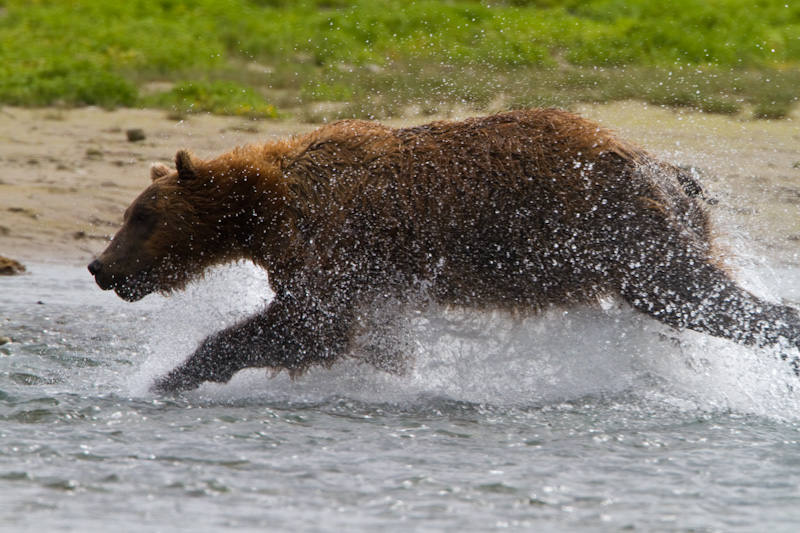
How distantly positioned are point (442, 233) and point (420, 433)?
1135mm

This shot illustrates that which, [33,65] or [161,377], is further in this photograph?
[33,65]

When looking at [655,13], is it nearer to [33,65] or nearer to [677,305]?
[33,65]

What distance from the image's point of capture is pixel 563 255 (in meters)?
5.35

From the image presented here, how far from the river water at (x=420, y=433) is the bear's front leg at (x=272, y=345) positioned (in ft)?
0.52

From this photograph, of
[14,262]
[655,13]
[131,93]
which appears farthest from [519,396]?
[655,13]

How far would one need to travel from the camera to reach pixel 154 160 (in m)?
11.5

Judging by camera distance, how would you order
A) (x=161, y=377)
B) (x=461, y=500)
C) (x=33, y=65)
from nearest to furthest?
(x=461, y=500) → (x=161, y=377) → (x=33, y=65)

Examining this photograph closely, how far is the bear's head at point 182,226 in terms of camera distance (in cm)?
568

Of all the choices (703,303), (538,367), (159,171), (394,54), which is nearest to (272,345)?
(159,171)

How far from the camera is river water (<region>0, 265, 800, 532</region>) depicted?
3.94 metres

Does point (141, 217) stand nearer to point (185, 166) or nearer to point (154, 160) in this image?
point (185, 166)

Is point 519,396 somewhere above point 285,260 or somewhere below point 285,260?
below

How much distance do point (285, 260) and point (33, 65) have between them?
11584 mm

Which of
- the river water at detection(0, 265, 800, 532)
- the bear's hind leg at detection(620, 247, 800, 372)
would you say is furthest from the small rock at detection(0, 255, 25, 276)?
the bear's hind leg at detection(620, 247, 800, 372)
